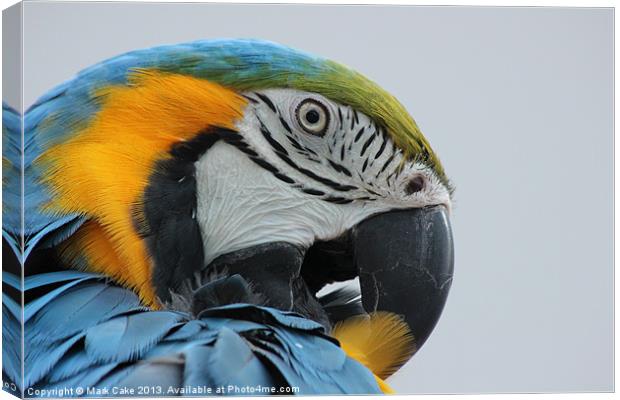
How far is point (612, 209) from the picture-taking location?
2992mm

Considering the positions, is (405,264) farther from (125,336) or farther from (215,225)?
(125,336)

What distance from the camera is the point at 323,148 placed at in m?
2.66

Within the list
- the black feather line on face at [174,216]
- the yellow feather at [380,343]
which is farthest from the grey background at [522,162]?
the black feather line on face at [174,216]

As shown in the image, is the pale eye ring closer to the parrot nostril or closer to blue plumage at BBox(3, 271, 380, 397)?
the parrot nostril

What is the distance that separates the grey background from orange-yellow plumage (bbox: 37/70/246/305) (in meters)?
0.51

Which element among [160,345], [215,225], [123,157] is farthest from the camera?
[215,225]

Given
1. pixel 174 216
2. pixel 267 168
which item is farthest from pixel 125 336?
pixel 267 168

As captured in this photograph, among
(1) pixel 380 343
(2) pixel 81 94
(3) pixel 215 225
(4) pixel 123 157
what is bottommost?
(1) pixel 380 343

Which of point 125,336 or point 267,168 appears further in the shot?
point 267,168

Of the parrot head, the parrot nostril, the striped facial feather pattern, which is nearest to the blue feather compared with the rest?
the parrot head

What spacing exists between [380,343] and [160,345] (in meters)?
0.61

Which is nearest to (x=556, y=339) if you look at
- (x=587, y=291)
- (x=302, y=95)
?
→ (x=587, y=291)

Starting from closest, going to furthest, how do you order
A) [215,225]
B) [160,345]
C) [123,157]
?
[160,345]
[123,157]
[215,225]

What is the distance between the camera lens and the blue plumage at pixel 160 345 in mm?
2383
